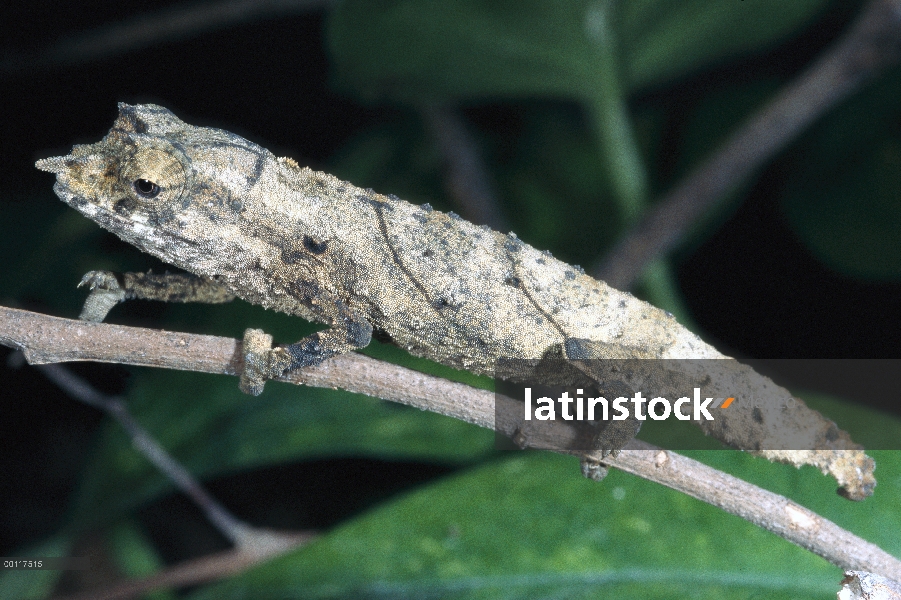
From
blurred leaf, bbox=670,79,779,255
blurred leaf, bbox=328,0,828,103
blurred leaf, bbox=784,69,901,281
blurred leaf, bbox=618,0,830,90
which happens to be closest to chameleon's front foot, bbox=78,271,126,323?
blurred leaf, bbox=328,0,828,103

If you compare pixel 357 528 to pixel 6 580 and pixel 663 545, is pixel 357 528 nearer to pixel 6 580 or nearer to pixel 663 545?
pixel 663 545

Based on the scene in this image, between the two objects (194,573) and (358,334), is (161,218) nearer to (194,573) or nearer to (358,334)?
(358,334)

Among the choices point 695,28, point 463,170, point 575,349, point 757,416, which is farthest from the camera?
point 463,170

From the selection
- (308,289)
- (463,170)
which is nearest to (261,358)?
(308,289)

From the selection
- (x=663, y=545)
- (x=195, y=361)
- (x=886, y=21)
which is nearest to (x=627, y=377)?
(x=663, y=545)

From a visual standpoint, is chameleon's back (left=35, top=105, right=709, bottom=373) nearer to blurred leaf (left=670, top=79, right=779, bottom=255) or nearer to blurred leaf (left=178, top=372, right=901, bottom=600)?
blurred leaf (left=178, top=372, right=901, bottom=600)

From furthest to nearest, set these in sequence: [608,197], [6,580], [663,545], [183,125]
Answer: [608,197], [6,580], [663,545], [183,125]
